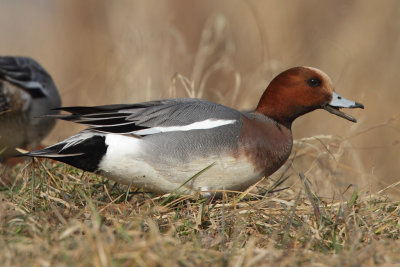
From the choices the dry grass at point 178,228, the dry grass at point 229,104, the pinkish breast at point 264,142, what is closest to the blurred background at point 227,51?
the dry grass at point 229,104

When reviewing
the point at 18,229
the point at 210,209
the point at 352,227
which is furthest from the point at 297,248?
the point at 18,229

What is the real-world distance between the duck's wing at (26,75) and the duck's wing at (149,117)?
164 centimetres

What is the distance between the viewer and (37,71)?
4852 mm

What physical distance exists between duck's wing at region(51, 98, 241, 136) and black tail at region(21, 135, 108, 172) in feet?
0.27

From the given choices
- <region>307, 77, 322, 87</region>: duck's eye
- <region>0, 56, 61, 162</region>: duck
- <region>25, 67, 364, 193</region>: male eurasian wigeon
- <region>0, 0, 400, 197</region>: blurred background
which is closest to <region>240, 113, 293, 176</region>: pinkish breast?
<region>25, 67, 364, 193</region>: male eurasian wigeon

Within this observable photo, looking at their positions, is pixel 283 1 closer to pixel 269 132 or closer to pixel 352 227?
pixel 269 132

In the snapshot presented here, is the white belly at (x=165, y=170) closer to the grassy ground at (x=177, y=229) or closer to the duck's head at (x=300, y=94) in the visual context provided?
the grassy ground at (x=177, y=229)

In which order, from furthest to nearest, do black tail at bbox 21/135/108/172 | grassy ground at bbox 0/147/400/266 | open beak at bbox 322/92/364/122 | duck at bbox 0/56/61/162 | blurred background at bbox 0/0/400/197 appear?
blurred background at bbox 0/0/400/197 → duck at bbox 0/56/61/162 → open beak at bbox 322/92/364/122 → black tail at bbox 21/135/108/172 → grassy ground at bbox 0/147/400/266

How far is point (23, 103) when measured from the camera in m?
4.55

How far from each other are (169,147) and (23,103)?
2.00 metres

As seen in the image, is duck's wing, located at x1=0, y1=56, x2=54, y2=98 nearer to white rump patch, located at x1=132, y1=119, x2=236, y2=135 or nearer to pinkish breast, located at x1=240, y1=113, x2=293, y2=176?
white rump patch, located at x1=132, y1=119, x2=236, y2=135

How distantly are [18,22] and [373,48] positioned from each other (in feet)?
19.7

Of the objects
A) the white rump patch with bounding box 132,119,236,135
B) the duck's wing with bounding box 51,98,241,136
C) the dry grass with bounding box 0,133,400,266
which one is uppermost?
the duck's wing with bounding box 51,98,241,136

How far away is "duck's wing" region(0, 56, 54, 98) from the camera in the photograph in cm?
447
